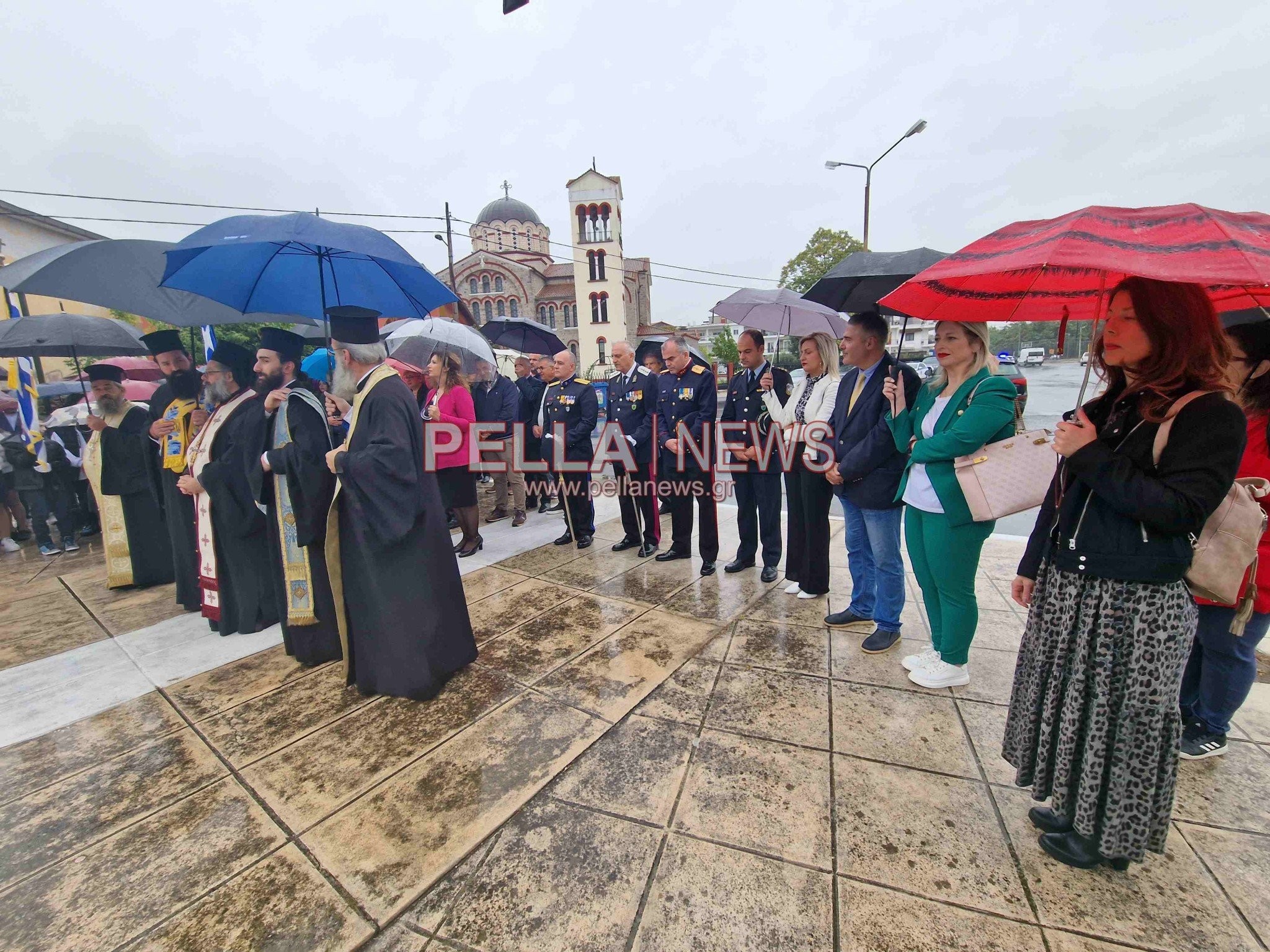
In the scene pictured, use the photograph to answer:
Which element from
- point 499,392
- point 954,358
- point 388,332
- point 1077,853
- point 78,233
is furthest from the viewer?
point 78,233

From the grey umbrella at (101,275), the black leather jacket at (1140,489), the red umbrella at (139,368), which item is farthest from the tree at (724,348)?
the black leather jacket at (1140,489)

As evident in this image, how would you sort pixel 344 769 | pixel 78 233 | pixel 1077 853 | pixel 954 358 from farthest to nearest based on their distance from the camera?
pixel 78 233 → pixel 954 358 → pixel 344 769 → pixel 1077 853

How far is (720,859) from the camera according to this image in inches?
71.4

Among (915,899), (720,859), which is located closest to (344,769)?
(720,859)

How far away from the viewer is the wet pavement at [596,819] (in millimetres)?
1599

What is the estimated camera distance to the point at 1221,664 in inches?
84.4

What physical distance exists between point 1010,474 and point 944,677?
1176 millimetres

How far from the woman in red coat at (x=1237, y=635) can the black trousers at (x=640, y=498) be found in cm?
373

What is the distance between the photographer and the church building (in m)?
39.9

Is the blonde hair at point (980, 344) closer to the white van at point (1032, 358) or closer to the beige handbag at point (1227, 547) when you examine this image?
the beige handbag at point (1227, 547)

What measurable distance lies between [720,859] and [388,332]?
4615 millimetres

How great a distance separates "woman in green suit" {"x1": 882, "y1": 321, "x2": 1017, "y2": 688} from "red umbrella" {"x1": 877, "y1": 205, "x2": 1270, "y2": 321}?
348 millimetres

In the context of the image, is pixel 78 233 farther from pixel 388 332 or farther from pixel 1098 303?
pixel 1098 303

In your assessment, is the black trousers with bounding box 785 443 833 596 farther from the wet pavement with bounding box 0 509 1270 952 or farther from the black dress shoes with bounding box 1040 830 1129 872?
the black dress shoes with bounding box 1040 830 1129 872
